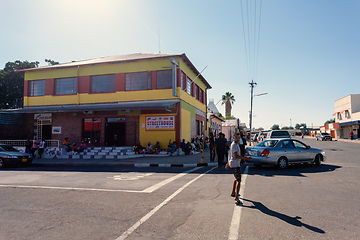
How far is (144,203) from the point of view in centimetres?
Result: 557

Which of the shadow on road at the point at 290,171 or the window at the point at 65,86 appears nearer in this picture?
the shadow on road at the point at 290,171

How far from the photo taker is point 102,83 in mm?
20188

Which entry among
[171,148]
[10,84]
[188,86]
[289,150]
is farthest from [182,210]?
[10,84]

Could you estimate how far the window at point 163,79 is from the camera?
18.7 m

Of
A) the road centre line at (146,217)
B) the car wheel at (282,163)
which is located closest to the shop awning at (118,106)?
the car wheel at (282,163)

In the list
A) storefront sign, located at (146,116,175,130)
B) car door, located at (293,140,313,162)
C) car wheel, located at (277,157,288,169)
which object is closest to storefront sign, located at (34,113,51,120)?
storefront sign, located at (146,116,175,130)

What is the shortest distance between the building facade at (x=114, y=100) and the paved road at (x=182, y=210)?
10.2 m

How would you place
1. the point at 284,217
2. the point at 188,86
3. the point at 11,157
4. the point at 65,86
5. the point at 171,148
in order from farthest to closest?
the point at 188,86 < the point at 65,86 < the point at 171,148 < the point at 11,157 < the point at 284,217

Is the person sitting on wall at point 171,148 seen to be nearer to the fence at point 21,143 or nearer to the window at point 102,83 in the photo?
the window at point 102,83

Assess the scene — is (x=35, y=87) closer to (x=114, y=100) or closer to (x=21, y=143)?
(x=21, y=143)

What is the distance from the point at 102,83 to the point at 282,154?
15.5m

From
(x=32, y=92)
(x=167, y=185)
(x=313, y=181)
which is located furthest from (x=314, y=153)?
(x=32, y=92)

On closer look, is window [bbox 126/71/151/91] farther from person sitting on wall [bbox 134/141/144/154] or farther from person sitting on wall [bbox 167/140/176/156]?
person sitting on wall [bbox 167/140/176/156]

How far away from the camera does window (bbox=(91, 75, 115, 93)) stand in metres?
19.9
